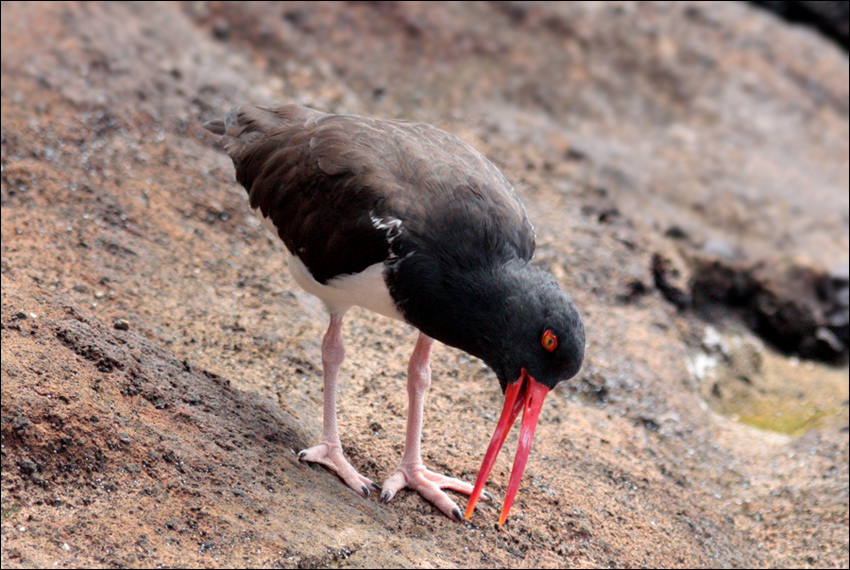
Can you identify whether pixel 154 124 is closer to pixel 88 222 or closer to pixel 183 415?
pixel 88 222

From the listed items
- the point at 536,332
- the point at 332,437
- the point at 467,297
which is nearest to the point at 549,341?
the point at 536,332

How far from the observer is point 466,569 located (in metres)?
4.65

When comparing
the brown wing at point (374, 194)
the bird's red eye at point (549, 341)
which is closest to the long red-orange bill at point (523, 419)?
the bird's red eye at point (549, 341)

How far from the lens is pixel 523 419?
4738 millimetres

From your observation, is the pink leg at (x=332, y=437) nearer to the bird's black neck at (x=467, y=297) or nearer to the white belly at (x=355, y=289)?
the white belly at (x=355, y=289)

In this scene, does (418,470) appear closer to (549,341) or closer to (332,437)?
(332,437)

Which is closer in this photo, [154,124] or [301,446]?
[301,446]

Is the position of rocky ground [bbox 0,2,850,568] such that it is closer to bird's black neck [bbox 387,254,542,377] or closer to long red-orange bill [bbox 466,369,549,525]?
long red-orange bill [bbox 466,369,549,525]

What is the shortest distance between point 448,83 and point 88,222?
204 inches

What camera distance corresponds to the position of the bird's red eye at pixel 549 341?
4.41 meters

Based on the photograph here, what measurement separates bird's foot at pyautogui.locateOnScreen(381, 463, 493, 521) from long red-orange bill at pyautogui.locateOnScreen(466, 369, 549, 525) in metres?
→ 0.45

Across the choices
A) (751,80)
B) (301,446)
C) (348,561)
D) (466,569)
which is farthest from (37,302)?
(751,80)

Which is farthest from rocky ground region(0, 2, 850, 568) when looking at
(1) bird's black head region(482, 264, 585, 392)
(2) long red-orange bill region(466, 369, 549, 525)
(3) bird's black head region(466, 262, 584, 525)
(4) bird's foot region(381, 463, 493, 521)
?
(1) bird's black head region(482, 264, 585, 392)

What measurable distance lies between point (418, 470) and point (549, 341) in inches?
57.9
